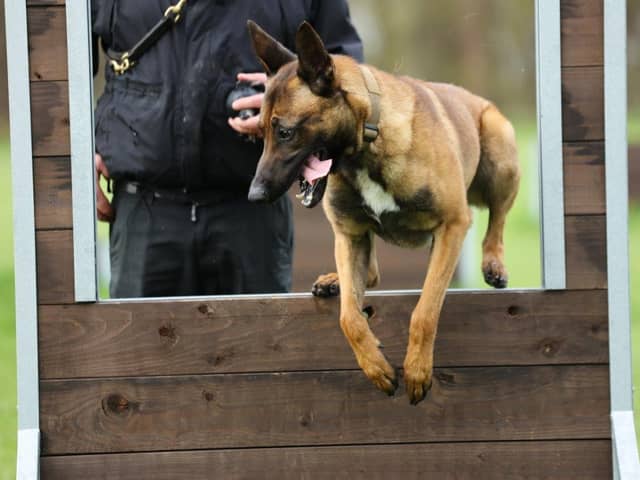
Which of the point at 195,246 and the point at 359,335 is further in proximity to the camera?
the point at 195,246

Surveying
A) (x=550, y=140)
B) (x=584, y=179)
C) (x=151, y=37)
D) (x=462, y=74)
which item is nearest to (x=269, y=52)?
(x=151, y=37)

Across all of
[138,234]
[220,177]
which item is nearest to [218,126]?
[220,177]

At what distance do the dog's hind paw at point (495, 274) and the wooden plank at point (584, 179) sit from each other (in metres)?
0.49

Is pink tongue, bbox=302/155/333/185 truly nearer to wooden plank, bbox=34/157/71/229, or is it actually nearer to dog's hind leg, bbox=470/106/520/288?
wooden plank, bbox=34/157/71/229

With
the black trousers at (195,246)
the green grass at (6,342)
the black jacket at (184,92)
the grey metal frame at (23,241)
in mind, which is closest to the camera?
the grey metal frame at (23,241)

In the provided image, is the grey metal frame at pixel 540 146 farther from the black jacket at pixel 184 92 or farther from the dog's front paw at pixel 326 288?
the dog's front paw at pixel 326 288

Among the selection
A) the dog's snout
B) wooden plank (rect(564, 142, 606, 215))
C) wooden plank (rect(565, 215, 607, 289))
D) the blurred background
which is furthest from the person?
wooden plank (rect(565, 215, 607, 289))

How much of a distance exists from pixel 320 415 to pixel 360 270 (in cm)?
48

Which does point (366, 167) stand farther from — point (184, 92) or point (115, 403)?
A: point (115, 403)

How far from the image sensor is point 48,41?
12.7 ft

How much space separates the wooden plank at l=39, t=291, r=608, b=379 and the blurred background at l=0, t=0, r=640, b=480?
27 centimetres

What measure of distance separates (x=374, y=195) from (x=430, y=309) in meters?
0.38

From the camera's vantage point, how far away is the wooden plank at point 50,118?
3.88 meters

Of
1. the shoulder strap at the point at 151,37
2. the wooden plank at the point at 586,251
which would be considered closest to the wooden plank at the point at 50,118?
the shoulder strap at the point at 151,37
